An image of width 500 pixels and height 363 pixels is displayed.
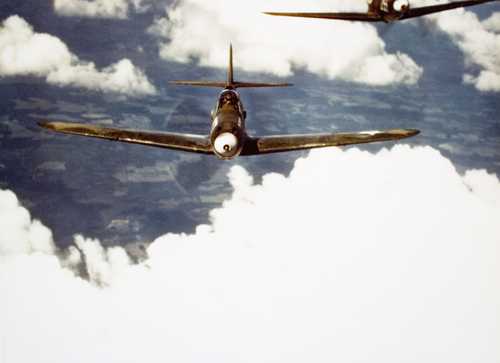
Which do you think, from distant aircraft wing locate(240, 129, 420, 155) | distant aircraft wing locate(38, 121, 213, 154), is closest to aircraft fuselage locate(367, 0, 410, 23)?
distant aircraft wing locate(240, 129, 420, 155)

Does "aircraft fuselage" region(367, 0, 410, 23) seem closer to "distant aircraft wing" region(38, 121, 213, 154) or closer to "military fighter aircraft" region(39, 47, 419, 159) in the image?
"military fighter aircraft" region(39, 47, 419, 159)

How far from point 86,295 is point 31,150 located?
7078 cm

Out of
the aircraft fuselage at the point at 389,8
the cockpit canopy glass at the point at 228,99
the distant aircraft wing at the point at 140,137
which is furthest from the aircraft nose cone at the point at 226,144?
the aircraft fuselage at the point at 389,8

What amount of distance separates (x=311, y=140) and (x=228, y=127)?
143 inches

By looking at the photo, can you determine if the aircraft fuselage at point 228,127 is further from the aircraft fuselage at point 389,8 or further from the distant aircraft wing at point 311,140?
the aircraft fuselage at point 389,8

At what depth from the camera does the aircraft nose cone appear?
1436 centimetres

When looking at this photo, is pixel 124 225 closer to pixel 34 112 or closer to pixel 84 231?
pixel 84 231

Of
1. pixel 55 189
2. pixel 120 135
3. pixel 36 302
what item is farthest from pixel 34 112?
pixel 120 135

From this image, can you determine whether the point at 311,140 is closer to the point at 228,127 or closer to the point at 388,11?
the point at 228,127

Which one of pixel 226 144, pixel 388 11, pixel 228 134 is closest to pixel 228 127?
pixel 228 134

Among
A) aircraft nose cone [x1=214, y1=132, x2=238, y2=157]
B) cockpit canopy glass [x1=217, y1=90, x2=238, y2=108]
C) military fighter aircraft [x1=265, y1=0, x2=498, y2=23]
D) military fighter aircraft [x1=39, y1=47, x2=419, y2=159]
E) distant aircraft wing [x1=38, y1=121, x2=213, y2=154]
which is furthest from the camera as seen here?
cockpit canopy glass [x1=217, y1=90, x2=238, y2=108]

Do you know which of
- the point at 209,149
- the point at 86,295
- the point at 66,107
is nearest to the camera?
the point at 209,149

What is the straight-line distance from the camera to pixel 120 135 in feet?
51.9

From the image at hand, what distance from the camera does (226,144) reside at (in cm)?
1436
